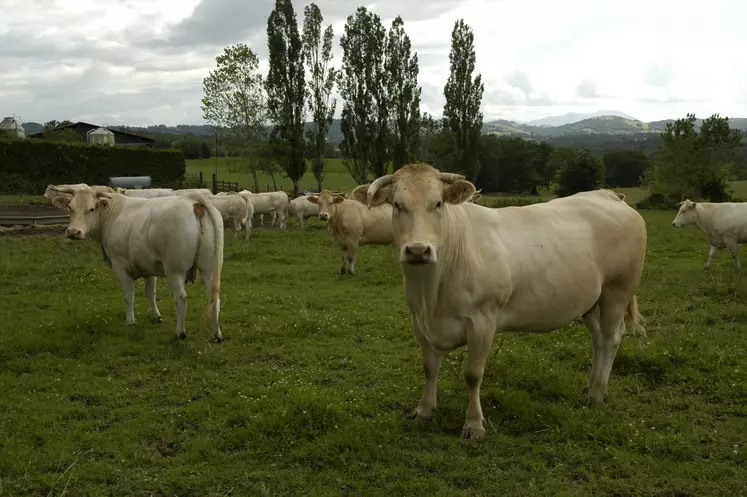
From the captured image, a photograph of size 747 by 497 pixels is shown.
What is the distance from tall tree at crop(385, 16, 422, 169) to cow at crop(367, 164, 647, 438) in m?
32.9

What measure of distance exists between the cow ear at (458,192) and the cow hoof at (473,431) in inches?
81.3

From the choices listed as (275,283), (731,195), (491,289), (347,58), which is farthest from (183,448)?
(731,195)

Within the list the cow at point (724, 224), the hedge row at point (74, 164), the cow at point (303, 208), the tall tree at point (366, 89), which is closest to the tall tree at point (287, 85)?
the tall tree at point (366, 89)

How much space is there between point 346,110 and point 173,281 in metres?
31.6

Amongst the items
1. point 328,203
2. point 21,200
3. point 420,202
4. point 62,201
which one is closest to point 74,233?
point 62,201

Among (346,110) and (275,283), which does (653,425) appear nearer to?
(275,283)

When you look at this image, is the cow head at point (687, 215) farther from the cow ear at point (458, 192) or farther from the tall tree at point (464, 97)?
the tall tree at point (464, 97)

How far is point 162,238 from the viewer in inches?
313

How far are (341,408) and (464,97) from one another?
126 ft

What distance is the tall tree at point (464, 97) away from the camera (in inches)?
1606

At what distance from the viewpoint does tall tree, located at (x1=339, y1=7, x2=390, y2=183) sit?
3772 centimetres

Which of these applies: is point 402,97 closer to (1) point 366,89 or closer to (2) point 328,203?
(1) point 366,89

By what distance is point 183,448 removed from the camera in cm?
494

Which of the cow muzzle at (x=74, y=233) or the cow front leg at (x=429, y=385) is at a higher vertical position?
the cow muzzle at (x=74, y=233)
